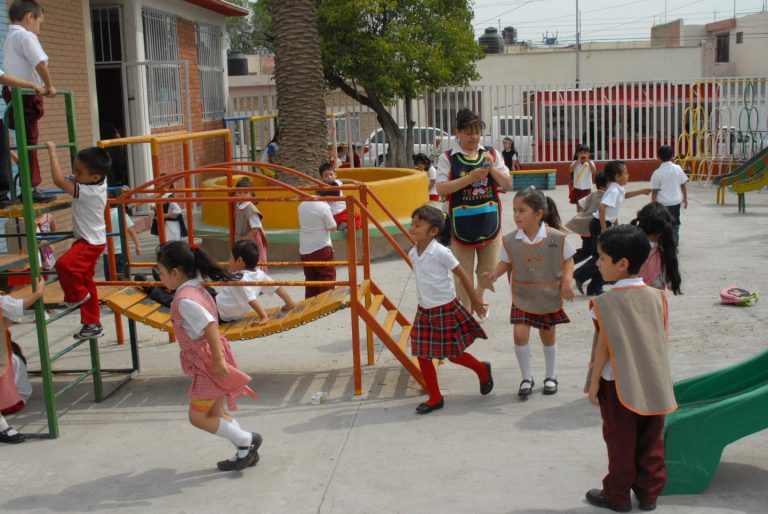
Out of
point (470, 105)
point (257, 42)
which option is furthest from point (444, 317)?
point (257, 42)

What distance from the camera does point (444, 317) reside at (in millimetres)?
6137

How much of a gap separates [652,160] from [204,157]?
11266 mm

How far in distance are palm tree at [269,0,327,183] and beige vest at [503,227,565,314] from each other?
23.2ft

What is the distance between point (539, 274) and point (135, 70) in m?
11.7

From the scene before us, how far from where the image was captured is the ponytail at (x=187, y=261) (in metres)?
5.20

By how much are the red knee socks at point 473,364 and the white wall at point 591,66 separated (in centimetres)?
3364

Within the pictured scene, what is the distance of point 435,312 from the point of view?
6.15 m

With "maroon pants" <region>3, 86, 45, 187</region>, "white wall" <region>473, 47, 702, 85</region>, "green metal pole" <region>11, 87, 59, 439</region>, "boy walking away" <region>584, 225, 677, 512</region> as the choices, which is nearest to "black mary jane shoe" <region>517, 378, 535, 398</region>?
"boy walking away" <region>584, 225, 677, 512</region>

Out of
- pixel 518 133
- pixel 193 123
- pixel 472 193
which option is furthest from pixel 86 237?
pixel 518 133

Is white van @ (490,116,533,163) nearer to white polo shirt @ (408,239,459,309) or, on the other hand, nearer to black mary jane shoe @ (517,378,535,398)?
black mary jane shoe @ (517,378,535,398)

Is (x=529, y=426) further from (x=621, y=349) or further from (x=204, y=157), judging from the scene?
(x=204, y=157)

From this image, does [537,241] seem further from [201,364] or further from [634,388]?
[201,364]

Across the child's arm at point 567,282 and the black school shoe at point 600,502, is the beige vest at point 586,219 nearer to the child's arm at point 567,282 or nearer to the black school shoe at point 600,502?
the child's arm at point 567,282

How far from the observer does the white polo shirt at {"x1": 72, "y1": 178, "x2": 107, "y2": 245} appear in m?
6.31
